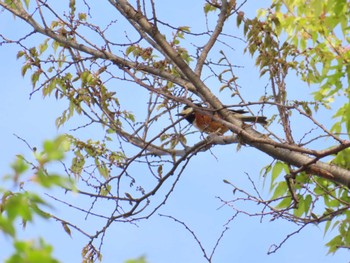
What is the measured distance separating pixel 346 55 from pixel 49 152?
10.9ft

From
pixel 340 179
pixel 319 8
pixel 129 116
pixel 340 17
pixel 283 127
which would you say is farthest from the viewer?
pixel 129 116

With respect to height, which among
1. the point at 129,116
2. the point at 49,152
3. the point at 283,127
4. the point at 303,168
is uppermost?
the point at 129,116

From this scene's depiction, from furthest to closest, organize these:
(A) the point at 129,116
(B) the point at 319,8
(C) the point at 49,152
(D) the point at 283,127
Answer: (A) the point at 129,116 < (D) the point at 283,127 < (B) the point at 319,8 < (C) the point at 49,152

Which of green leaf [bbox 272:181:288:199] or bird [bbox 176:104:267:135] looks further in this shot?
green leaf [bbox 272:181:288:199]

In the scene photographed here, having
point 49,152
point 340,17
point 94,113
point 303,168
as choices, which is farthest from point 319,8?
point 49,152

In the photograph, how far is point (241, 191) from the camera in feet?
14.5

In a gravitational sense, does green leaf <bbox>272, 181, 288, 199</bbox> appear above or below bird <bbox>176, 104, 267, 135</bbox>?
below

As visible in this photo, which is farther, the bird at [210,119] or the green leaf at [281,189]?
the green leaf at [281,189]

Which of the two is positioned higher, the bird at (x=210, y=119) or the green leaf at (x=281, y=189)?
the bird at (x=210, y=119)

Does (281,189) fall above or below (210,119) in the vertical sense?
below

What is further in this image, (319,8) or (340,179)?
(340,179)

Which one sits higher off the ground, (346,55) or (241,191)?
(346,55)

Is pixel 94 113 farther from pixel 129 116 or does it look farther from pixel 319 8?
pixel 319 8

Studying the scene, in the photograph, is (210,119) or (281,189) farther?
(210,119)
